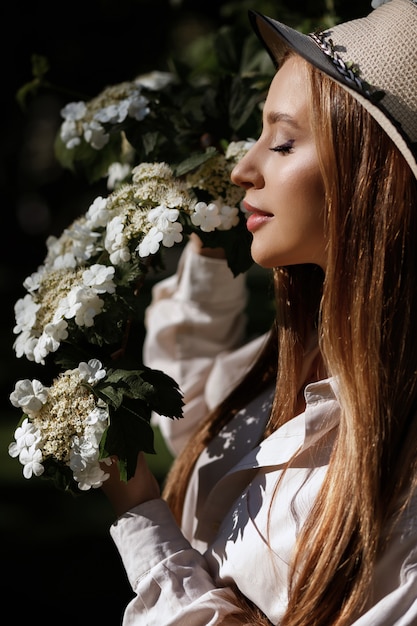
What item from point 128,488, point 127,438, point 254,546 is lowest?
point 254,546

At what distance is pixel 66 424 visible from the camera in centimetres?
130

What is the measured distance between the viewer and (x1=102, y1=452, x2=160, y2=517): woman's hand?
1.45 m

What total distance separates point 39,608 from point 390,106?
2272mm

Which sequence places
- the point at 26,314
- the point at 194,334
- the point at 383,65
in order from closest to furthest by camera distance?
the point at 383,65 → the point at 26,314 → the point at 194,334

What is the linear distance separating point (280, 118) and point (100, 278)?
1.32 ft

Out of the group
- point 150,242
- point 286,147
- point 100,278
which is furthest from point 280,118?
point 100,278

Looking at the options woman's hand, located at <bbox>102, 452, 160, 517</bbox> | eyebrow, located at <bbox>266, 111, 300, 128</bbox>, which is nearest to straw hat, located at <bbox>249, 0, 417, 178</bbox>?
eyebrow, located at <bbox>266, 111, 300, 128</bbox>

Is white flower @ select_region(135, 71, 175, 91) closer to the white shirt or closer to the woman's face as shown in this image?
the woman's face

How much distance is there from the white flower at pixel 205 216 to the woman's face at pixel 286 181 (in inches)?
2.3

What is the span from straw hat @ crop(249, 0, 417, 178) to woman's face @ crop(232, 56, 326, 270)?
9cm

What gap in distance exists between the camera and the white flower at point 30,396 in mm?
1328

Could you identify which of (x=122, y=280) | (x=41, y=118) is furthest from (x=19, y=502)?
(x=41, y=118)

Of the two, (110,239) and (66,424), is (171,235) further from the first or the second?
(66,424)

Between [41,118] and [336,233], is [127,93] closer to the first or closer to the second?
[336,233]
